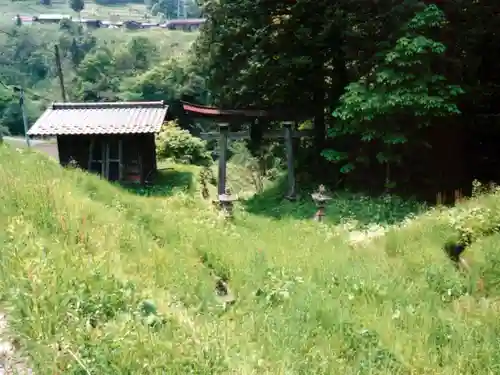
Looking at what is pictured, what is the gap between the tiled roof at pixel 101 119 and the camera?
15805mm

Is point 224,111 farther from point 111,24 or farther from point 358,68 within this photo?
point 111,24

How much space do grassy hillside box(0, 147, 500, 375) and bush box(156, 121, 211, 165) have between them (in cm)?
1496

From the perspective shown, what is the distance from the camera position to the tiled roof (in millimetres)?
15805

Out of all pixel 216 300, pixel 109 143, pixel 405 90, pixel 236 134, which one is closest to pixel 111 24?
pixel 109 143

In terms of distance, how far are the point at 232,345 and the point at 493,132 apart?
13858 mm

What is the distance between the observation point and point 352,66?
49.9 feet

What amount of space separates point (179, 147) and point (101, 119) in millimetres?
6532

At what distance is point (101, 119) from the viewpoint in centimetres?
1652

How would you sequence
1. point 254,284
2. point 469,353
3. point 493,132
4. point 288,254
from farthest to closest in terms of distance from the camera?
point 493,132 < point 288,254 < point 254,284 < point 469,353

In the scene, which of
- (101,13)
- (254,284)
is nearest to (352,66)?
(254,284)

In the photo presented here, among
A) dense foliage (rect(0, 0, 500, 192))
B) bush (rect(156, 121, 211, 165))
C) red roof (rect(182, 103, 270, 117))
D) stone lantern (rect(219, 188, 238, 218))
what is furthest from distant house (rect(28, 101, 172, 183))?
stone lantern (rect(219, 188, 238, 218))

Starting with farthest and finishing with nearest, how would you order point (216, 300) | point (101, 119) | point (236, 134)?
point (101, 119), point (236, 134), point (216, 300)

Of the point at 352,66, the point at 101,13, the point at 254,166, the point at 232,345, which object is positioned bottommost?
the point at 254,166

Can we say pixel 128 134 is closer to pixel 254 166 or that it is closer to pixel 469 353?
pixel 254 166
